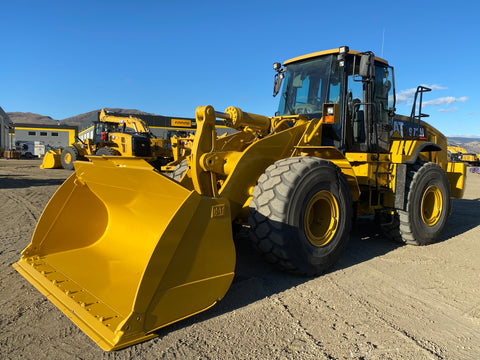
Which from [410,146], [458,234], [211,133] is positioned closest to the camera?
[211,133]

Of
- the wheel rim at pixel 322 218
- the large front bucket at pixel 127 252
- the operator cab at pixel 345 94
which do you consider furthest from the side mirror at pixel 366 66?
the large front bucket at pixel 127 252

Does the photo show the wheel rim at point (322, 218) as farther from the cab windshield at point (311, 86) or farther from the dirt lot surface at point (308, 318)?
the cab windshield at point (311, 86)

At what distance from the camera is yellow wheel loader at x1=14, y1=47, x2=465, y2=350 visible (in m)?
2.66

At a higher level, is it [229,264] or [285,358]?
[229,264]

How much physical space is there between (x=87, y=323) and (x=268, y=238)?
1.70 m

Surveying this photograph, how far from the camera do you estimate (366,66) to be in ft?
14.7

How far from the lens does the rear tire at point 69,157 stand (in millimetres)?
18391

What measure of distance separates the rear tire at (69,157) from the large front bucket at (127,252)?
52.4 ft

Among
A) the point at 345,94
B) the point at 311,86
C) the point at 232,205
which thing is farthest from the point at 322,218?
the point at 311,86

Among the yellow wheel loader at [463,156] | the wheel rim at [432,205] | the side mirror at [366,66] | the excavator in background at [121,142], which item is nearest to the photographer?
the side mirror at [366,66]

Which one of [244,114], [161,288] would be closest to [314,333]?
[161,288]

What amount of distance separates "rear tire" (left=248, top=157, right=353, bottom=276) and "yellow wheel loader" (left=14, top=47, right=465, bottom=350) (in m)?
0.01

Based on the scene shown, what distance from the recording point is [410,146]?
216 inches

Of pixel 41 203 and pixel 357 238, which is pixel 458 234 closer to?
pixel 357 238
